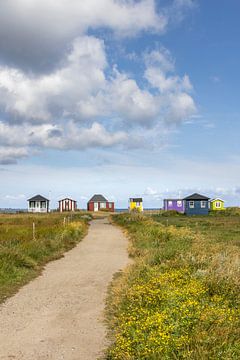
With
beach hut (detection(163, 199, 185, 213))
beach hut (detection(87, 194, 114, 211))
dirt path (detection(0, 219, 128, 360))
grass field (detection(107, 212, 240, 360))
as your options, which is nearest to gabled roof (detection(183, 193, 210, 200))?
beach hut (detection(163, 199, 185, 213))

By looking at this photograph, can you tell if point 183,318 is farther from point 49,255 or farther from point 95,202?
point 95,202

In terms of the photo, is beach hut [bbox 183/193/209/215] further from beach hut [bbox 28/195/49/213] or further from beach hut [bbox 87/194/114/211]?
beach hut [bbox 28/195/49/213]

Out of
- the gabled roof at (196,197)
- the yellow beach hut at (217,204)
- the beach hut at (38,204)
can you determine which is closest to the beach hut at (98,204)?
the beach hut at (38,204)

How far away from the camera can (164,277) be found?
9.05m

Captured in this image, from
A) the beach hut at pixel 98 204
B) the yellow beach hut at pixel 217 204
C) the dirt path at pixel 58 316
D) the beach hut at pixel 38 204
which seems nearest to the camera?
the dirt path at pixel 58 316

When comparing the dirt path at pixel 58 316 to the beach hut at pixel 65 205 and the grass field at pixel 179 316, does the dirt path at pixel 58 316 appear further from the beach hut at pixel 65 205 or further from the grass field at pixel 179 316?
the beach hut at pixel 65 205

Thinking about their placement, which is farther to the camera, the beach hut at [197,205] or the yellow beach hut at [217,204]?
the yellow beach hut at [217,204]

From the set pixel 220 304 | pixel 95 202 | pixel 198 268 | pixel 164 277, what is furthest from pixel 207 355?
pixel 95 202

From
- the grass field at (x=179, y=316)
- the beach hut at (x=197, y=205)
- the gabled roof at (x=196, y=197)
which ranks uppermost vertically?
the gabled roof at (x=196, y=197)

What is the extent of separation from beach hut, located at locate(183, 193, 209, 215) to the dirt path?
6515 cm

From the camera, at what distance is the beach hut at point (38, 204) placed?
88887 millimetres

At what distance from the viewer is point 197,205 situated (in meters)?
79.4

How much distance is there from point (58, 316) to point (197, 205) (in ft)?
237

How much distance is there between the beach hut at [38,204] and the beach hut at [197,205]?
30.0m
